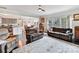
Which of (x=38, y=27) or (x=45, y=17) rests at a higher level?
(x=45, y=17)

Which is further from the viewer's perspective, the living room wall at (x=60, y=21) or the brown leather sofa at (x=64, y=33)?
the brown leather sofa at (x=64, y=33)

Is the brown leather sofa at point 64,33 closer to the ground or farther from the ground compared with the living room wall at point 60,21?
closer to the ground

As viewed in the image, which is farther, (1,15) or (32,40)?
(32,40)

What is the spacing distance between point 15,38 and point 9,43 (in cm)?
13

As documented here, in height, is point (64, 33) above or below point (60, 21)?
below

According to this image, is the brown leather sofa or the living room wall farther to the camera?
the brown leather sofa

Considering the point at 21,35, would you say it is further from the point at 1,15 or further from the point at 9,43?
the point at 1,15

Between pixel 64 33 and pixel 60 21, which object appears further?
pixel 64 33

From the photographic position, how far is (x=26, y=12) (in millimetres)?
1614

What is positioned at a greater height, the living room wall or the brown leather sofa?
the living room wall
